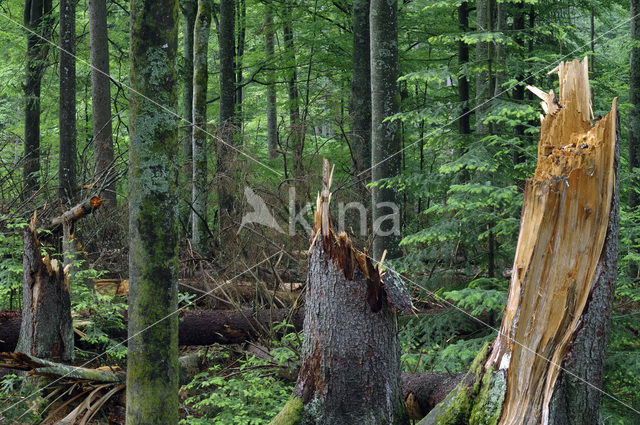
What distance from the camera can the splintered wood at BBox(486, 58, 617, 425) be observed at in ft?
9.90

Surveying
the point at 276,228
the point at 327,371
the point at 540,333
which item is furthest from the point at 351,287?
the point at 276,228

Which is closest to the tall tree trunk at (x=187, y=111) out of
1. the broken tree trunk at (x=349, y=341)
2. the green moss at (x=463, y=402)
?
the broken tree trunk at (x=349, y=341)

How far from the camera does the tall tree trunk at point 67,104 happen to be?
9.44m

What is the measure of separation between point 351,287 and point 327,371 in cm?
57

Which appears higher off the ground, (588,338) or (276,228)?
(276,228)

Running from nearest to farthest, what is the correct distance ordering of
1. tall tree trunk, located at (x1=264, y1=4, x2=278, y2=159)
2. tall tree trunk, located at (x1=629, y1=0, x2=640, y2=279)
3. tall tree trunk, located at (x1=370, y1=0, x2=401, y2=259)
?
tall tree trunk, located at (x1=370, y1=0, x2=401, y2=259) → tall tree trunk, located at (x1=629, y1=0, x2=640, y2=279) → tall tree trunk, located at (x1=264, y1=4, x2=278, y2=159)

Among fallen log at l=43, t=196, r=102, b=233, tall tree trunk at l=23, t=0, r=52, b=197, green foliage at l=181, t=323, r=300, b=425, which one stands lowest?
green foliage at l=181, t=323, r=300, b=425

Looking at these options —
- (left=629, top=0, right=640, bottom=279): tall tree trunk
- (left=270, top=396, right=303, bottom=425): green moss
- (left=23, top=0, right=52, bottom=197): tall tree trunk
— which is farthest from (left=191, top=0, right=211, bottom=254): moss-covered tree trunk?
(left=629, top=0, right=640, bottom=279): tall tree trunk

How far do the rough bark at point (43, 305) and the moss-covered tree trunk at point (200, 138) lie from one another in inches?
173

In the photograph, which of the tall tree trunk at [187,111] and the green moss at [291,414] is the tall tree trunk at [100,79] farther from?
the green moss at [291,414]

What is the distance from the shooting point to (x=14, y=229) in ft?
24.4

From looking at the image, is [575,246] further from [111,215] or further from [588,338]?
[111,215]

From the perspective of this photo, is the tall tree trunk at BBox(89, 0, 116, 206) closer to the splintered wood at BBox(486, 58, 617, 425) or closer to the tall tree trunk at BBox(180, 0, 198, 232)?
the tall tree trunk at BBox(180, 0, 198, 232)

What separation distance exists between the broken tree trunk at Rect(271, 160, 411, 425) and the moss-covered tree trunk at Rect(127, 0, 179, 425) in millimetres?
921
